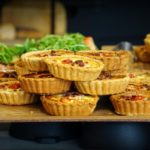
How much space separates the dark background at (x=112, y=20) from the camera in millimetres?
6504

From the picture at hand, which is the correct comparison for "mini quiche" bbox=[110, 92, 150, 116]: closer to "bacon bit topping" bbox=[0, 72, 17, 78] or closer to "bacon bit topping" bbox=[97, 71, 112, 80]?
"bacon bit topping" bbox=[97, 71, 112, 80]

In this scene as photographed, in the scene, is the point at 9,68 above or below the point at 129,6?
below

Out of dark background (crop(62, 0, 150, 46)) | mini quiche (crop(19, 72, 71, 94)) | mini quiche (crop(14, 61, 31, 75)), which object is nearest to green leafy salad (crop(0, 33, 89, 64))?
mini quiche (crop(14, 61, 31, 75))

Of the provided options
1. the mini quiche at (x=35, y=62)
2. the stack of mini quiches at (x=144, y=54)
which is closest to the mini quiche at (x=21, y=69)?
the mini quiche at (x=35, y=62)

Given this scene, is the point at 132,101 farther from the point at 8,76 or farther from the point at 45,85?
the point at 8,76

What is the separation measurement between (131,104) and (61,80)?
0.36 metres

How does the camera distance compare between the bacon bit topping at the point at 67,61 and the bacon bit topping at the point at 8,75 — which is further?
the bacon bit topping at the point at 8,75

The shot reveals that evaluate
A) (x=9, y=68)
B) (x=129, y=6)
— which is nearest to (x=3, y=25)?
(x=129, y=6)

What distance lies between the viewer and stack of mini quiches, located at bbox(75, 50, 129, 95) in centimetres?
247

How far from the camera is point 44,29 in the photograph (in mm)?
6391

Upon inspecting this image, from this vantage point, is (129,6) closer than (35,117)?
No

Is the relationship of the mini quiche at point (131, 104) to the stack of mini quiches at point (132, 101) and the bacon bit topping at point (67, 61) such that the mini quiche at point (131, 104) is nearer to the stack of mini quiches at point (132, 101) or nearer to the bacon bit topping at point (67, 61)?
the stack of mini quiches at point (132, 101)

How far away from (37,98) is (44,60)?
24 cm

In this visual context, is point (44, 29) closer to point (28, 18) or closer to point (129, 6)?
point (28, 18)
